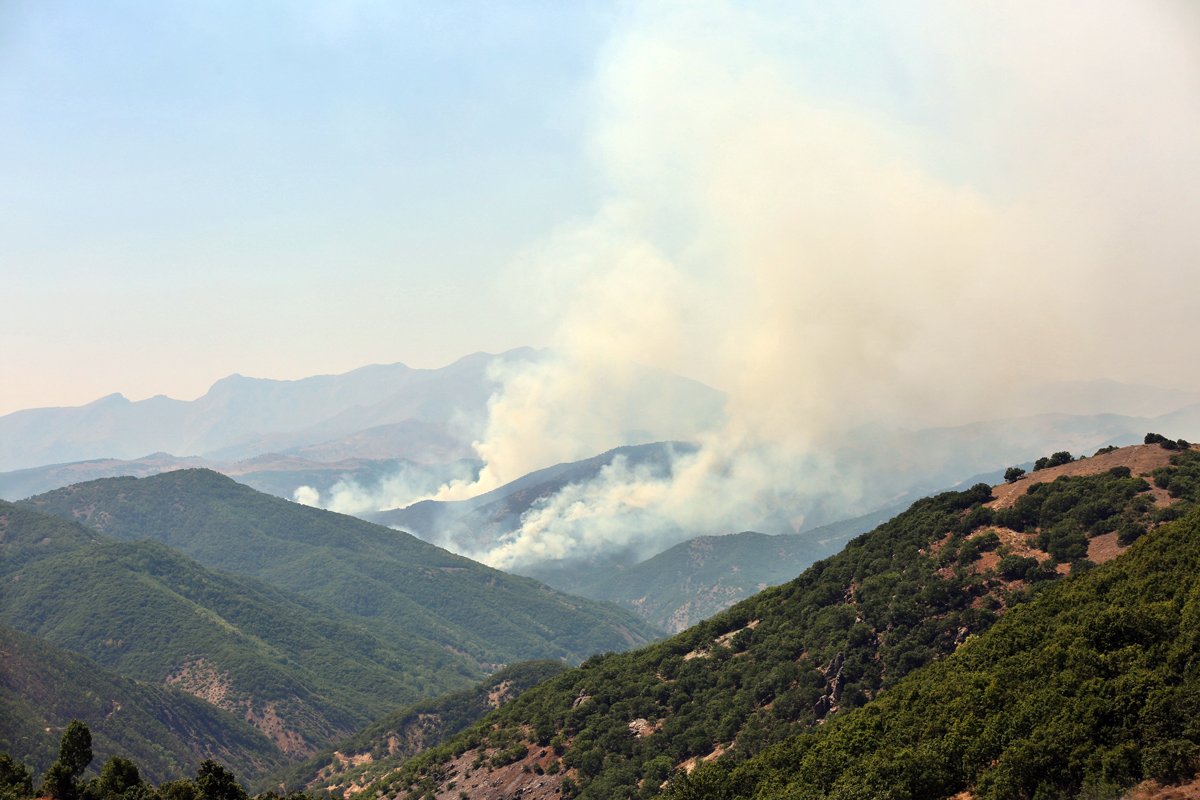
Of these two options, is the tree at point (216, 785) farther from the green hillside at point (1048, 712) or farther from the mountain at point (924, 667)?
the green hillside at point (1048, 712)

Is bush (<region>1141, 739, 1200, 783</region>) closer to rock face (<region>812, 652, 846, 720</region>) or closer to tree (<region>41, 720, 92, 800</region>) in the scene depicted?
rock face (<region>812, 652, 846, 720</region>)

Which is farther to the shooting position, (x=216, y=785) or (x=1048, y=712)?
(x=216, y=785)

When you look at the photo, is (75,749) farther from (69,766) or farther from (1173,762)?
(1173,762)

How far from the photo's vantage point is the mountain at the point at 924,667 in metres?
69.6

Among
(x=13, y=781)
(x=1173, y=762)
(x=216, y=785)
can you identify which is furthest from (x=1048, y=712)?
(x=13, y=781)

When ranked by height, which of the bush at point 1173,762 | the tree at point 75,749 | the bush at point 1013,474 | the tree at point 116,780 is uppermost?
the bush at point 1013,474

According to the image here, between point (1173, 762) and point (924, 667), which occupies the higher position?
point (1173, 762)

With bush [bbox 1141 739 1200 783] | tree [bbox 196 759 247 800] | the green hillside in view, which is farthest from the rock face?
tree [bbox 196 759 247 800]

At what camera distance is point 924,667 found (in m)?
113

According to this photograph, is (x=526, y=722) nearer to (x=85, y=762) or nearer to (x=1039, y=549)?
(x=85, y=762)

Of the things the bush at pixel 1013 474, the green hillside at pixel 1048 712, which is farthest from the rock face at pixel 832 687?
the bush at pixel 1013 474

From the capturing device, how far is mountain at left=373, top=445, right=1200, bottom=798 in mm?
69562

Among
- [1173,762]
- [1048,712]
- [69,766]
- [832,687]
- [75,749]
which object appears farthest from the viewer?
[832,687]

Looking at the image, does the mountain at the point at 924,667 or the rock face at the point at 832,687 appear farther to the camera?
the rock face at the point at 832,687
